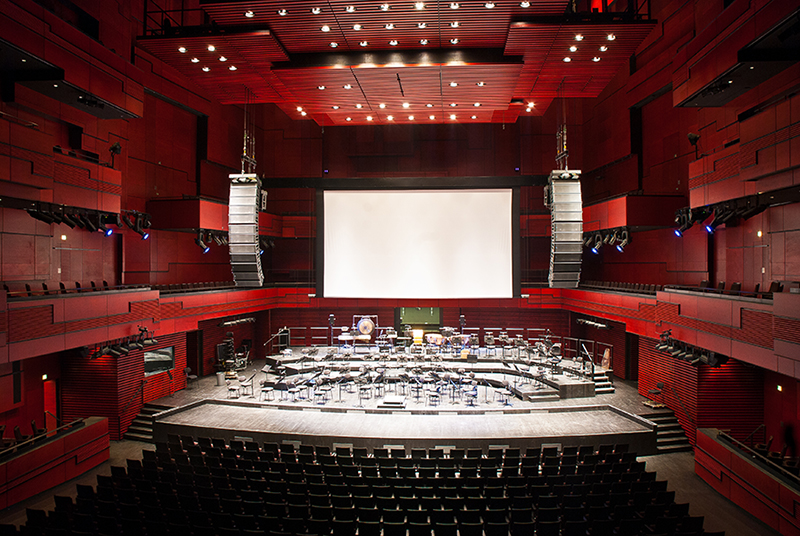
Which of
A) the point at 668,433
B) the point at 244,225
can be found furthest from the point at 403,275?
the point at 668,433

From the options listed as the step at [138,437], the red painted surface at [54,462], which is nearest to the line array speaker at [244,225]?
the red painted surface at [54,462]

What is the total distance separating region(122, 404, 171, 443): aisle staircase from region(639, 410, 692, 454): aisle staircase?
1324cm

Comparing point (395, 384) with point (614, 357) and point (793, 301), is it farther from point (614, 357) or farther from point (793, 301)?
point (793, 301)

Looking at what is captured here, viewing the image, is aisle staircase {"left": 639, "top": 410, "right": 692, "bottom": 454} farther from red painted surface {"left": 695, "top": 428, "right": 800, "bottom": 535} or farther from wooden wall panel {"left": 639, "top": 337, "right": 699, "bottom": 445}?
red painted surface {"left": 695, "top": 428, "right": 800, "bottom": 535}

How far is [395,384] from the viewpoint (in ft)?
43.5

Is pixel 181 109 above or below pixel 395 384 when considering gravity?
above

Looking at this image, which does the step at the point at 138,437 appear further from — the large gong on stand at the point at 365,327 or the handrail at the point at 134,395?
the large gong on stand at the point at 365,327

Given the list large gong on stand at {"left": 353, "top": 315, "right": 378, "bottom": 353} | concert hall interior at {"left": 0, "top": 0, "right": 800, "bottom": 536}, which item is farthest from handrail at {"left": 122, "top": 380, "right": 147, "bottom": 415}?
large gong on stand at {"left": 353, "top": 315, "right": 378, "bottom": 353}

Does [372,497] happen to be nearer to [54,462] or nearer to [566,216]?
[566,216]

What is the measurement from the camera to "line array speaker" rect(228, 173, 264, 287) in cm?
855

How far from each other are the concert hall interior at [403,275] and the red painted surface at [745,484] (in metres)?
0.06

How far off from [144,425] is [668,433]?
14.1 metres

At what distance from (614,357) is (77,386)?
17.4 meters

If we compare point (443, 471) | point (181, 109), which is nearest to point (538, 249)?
point (443, 471)
